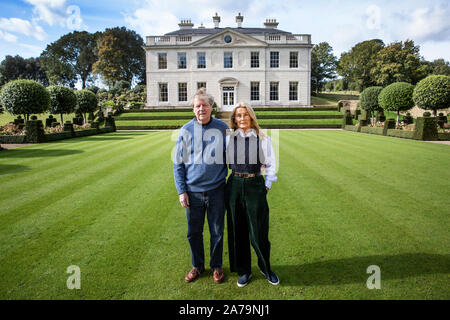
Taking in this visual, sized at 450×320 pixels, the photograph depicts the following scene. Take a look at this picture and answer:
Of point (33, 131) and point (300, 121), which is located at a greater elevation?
point (300, 121)

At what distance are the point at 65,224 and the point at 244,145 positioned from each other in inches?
118

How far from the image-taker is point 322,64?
5700 centimetres

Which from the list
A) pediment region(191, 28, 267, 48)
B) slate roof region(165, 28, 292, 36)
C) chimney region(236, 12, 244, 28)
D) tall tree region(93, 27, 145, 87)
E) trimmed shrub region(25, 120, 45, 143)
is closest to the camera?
trimmed shrub region(25, 120, 45, 143)

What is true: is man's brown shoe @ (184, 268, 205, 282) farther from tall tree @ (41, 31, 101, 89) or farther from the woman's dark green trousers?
tall tree @ (41, 31, 101, 89)

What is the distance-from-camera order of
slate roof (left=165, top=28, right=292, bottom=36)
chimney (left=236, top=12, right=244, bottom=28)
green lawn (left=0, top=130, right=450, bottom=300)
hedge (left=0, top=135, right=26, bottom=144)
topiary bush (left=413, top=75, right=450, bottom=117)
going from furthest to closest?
1. chimney (left=236, top=12, right=244, bottom=28)
2. slate roof (left=165, top=28, right=292, bottom=36)
3. topiary bush (left=413, top=75, right=450, bottom=117)
4. hedge (left=0, top=135, right=26, bottom=144)
5. green lawn (left=0, top=130, right=450, bottom=300)

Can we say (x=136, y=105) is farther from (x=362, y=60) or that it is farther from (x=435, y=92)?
(x=362, y=60)

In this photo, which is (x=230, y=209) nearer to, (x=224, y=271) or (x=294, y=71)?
(x=224, y=271)

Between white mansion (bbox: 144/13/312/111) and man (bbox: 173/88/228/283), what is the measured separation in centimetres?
3279

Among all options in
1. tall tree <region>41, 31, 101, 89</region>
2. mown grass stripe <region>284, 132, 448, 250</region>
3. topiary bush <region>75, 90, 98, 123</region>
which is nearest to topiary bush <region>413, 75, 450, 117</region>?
mown grass stripe <region>284, 132, 448, 250</region>

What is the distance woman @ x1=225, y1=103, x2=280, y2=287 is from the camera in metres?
2.57

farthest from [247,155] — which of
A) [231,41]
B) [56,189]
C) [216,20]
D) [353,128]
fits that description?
[216,20]

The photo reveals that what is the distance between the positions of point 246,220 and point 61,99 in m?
24.3

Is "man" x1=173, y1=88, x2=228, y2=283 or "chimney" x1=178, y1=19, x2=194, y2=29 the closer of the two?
"man" x1=173, y1=88, x2=228, y2=283

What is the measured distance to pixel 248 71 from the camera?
116 ft
